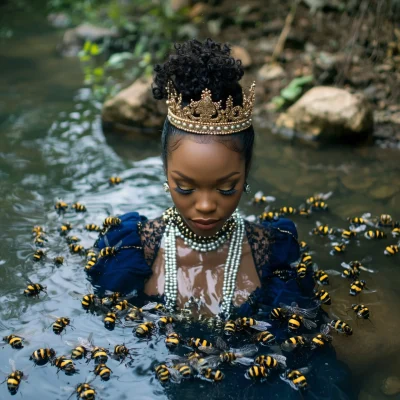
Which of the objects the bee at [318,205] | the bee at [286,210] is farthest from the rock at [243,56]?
the bee at [286,210]

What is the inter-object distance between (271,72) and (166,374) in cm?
676

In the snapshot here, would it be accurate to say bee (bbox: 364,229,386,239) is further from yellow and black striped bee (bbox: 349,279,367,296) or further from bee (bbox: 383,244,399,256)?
yellow and black striped bee (bbox: 349,279,367,296)

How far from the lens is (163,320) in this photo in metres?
3.97

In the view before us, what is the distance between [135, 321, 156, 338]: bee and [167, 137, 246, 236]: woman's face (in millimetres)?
789

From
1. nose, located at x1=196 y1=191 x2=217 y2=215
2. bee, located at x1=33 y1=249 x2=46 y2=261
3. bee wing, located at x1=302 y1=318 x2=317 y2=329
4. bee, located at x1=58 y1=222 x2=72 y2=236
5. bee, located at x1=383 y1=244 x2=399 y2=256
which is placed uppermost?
nose, located at x1=196 y1=191 x2=217 y2=215

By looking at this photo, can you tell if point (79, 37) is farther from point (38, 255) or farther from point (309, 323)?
point (309, 323)

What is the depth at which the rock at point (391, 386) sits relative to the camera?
3738 millimetres

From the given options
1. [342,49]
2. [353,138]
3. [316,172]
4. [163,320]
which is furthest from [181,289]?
[342,49]

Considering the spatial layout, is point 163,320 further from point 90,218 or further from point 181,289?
point 90,218

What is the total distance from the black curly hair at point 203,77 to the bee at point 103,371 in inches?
57.2

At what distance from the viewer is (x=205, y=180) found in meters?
3.55

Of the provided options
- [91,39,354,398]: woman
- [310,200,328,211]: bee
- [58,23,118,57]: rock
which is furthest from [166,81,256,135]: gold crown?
[58,23,118,57]: rock

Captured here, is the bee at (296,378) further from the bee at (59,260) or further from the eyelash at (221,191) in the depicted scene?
the bee at (59,260)

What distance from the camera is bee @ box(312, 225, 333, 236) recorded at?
5.49 meters
